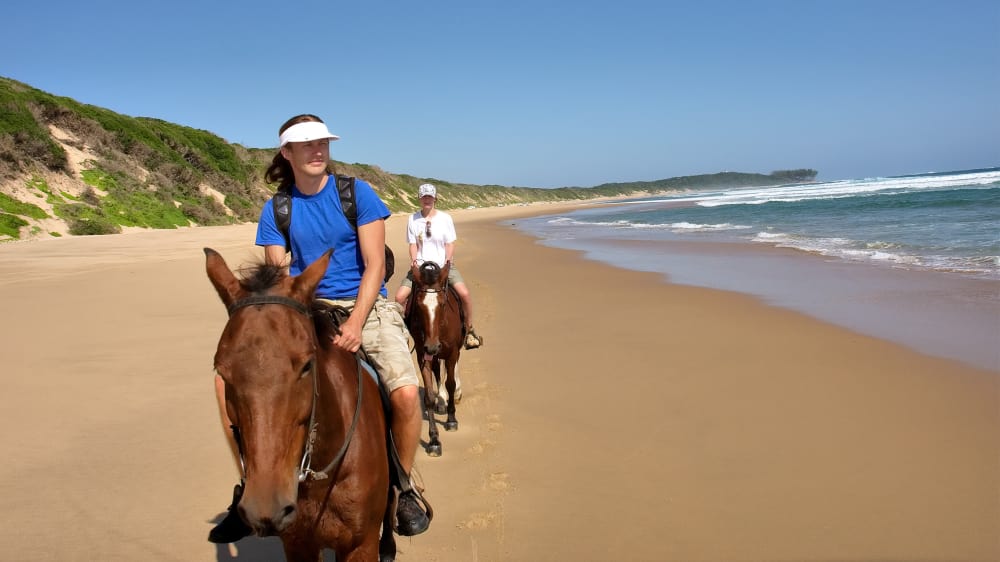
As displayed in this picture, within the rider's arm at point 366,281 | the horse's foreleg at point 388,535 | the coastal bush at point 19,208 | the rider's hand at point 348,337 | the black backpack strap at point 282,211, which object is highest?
the coastal bush at point 19,208

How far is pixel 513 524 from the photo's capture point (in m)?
4.46

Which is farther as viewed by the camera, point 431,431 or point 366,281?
point 431,431

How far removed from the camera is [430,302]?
6.69 meters

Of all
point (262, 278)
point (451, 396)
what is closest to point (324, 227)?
point (262, 278)

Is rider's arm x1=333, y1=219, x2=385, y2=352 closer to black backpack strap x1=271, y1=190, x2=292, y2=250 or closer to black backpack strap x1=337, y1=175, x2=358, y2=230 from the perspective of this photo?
black backpack strap x1=337, y1=175, x2=358, y2=230

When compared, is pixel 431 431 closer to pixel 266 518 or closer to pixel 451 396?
pixel 451 396

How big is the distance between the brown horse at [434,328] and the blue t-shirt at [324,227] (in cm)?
308

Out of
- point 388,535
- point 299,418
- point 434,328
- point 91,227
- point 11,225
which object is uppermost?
point 11,225

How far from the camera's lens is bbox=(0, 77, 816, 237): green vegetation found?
71.9 feet

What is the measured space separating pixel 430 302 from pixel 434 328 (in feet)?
0.97

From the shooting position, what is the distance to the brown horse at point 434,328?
662 centimetres

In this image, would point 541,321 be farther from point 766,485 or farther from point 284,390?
point 284,390

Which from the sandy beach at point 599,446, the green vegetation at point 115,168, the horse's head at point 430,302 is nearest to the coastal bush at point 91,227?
the green vegetation at point 115,168

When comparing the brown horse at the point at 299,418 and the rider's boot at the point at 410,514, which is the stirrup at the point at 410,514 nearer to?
the rider's boot at the point at 410,514
